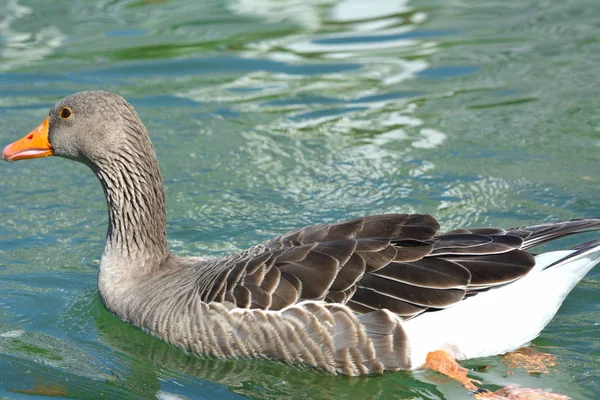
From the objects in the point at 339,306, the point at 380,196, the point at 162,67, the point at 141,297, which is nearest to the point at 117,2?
the point at 162,67

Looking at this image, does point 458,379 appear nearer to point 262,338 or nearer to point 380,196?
point 262,338

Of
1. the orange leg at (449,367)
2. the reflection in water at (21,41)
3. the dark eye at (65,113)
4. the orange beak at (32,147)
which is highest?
the reflection in water at (21,41)

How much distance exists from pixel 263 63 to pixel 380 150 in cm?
395

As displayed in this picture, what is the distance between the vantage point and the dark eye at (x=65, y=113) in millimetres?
7281

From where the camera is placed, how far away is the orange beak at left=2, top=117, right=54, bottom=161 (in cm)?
743

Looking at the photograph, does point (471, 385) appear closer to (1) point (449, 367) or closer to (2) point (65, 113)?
(1) point (449, 367)

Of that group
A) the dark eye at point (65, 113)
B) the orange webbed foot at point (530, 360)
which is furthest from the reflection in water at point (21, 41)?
the orange webbed foot at point (530, 360)

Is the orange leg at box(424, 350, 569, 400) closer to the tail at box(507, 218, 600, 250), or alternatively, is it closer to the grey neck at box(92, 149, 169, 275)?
the tail at box(507, 218, 600, 250)

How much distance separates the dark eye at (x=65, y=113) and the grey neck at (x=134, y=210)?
44cm

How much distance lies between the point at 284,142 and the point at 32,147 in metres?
4.20

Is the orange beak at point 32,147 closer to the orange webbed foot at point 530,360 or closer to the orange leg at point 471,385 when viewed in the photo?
the orange leg at point 471,385

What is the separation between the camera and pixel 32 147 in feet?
24.5

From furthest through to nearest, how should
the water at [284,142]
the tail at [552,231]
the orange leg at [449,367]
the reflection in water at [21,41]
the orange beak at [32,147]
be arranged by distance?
the reflection in water at [21,41], the orange beak at [32,147], the water at [284,142], the tail at [552,231], the orange leg at [449,367]

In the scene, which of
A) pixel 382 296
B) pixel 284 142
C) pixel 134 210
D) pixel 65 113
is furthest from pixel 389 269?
pixel 284 142
